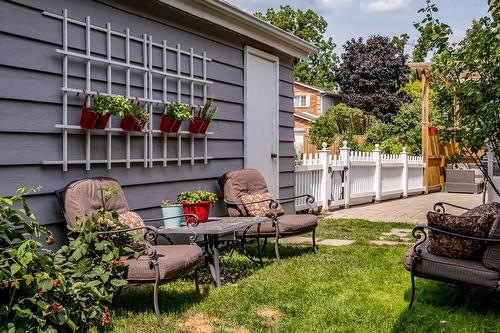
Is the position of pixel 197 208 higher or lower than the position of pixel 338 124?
lower

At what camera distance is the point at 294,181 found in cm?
840

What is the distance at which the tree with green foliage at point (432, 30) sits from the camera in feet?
15.3

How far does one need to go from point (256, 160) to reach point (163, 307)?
342 centimetres

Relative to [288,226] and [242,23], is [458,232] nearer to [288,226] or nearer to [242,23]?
[288,226]

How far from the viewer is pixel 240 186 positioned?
5980 millimetres

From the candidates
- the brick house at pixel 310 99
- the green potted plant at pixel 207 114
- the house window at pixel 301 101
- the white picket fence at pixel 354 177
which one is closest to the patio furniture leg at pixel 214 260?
the green potted plant at pixel 207 114

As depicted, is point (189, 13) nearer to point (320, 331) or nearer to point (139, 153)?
point (139, 153)

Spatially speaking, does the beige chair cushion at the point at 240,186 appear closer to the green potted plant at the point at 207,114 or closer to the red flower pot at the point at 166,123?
the green potted plant at the point at 207,114

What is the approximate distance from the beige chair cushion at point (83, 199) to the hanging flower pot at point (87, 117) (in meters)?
0.46

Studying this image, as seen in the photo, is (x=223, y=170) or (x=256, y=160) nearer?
(x=223, y=170)

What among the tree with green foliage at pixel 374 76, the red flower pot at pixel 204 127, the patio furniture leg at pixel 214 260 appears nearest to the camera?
the patio furniture leg at pixel 214 260

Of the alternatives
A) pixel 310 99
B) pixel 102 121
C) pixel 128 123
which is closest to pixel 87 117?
pixel 102 121

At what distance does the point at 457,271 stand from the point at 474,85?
1725 millimetres

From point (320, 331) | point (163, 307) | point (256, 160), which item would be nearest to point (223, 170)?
point (256, 160)
